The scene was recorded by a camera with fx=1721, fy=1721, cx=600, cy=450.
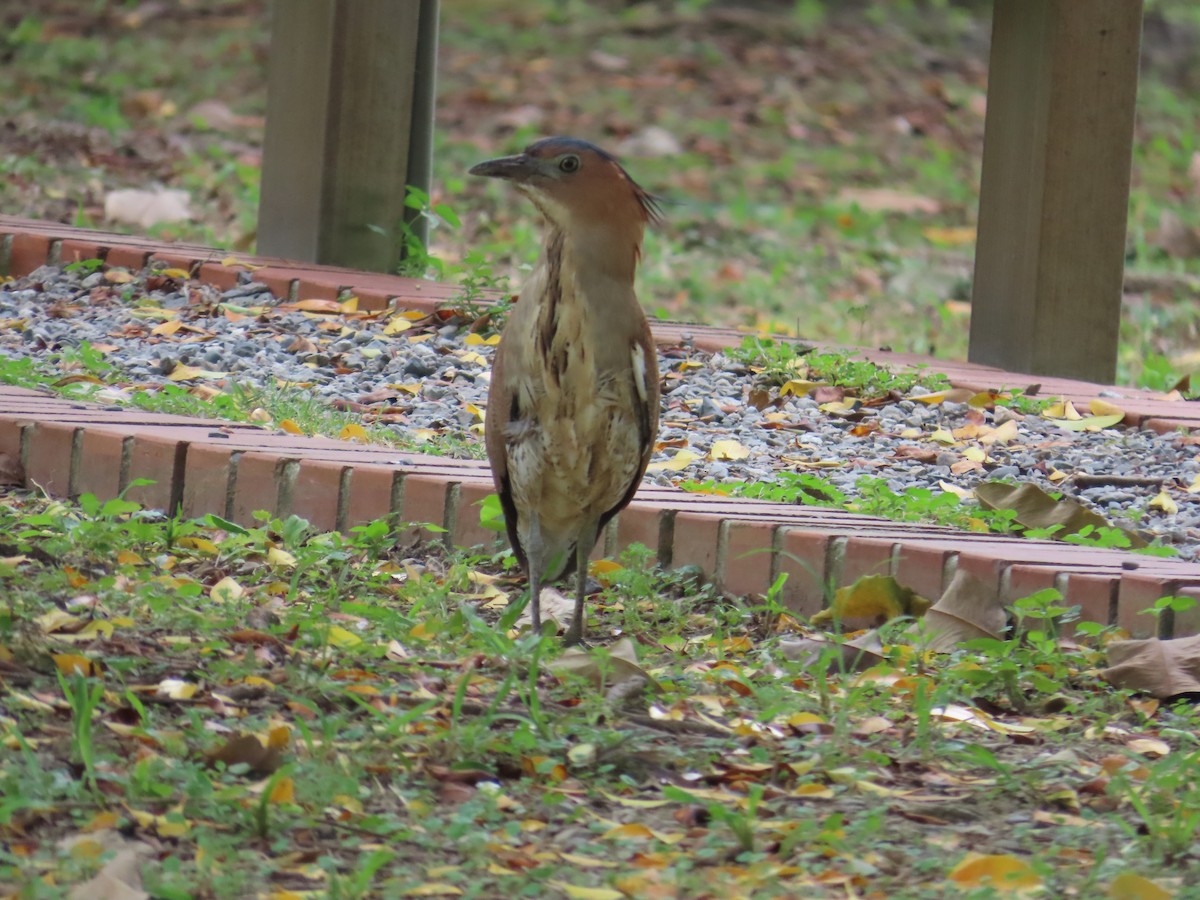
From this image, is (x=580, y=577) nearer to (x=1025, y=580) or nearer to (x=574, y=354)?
(x=574, y=354)

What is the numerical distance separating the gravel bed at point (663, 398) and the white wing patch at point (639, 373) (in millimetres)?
898

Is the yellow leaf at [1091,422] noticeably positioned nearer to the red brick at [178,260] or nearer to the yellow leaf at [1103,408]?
the yellow leaf at [1103,408]

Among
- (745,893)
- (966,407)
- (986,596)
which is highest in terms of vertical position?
(966,407)

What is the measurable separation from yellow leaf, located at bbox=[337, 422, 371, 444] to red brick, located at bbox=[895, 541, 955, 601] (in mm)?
1559

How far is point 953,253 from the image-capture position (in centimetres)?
1005

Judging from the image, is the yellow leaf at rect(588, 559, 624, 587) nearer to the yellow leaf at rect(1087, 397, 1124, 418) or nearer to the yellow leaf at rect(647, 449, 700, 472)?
the yellow leaf at rect(647, 449, 700, 472)

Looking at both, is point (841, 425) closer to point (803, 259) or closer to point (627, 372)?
point (627, 372)

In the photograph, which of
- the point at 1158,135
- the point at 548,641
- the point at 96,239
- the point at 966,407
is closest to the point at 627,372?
the point at 548,641

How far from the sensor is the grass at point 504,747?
2537mm

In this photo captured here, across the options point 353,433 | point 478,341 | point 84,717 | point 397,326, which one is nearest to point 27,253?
point 397,326

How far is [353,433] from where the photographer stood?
4.62 meters

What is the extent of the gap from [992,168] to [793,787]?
142 inches

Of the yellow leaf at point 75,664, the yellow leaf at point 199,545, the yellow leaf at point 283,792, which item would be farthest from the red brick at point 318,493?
the yellow leaf at point 283,792

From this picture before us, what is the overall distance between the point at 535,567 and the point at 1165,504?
1.69 metres
